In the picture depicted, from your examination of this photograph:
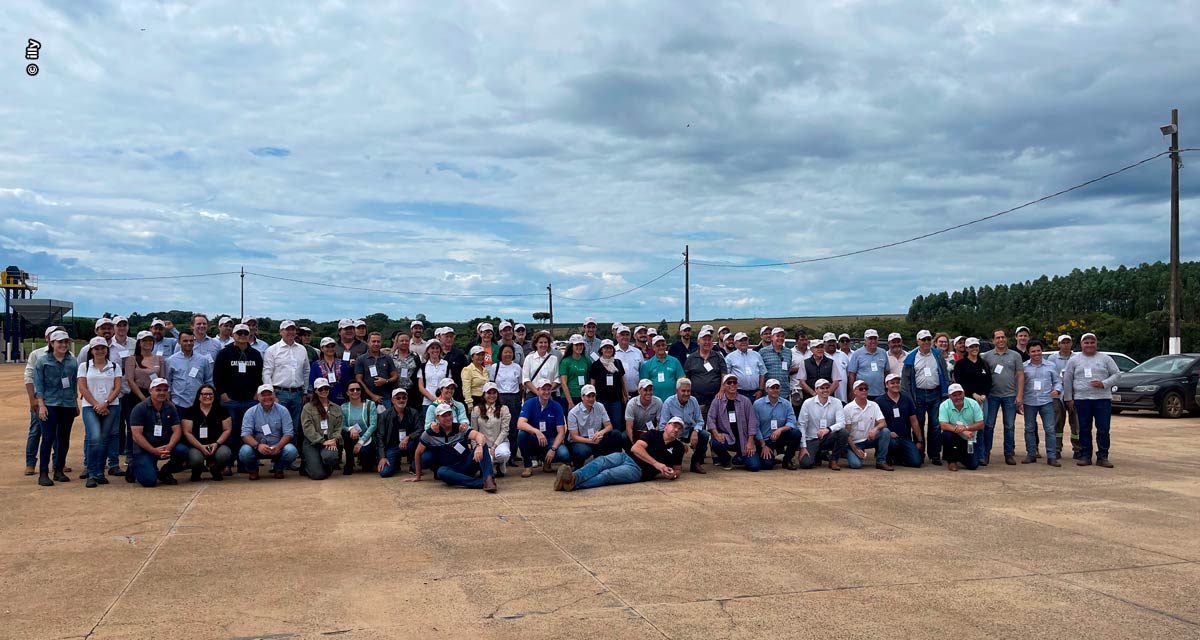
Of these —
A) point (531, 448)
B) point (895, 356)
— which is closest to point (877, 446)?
point (895, 356)

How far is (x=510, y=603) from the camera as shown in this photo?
5473 millimetres

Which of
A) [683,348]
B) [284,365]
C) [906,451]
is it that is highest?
[683,348]

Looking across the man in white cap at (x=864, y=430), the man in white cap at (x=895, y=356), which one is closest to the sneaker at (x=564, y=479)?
the man in white cap at (x=864, y=430)

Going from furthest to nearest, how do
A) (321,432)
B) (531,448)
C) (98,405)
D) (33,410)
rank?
(531,448), (321,432), (33,410), (98,405)

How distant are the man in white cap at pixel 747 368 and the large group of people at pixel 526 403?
31 mm

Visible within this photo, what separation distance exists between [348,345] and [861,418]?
6956 millimetres

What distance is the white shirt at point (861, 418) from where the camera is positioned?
11500mm

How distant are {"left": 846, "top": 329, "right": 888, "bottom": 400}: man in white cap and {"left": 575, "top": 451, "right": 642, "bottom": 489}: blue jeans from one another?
3.94 metres

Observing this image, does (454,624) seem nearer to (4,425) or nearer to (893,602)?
(893,602)

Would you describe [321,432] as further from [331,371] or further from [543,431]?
[543,431]

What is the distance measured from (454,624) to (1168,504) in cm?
772

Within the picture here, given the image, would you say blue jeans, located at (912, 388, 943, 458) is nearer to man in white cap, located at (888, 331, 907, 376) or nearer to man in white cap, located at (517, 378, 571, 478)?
man in white cap, located at (888, 331, 907, 376)

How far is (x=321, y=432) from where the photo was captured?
1068 cm

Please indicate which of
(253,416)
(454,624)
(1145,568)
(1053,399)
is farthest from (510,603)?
(1053,399)
